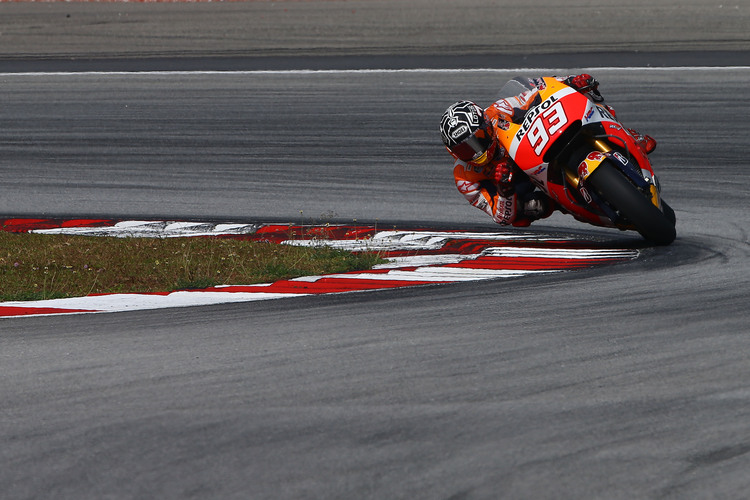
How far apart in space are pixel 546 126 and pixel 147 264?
2870mm

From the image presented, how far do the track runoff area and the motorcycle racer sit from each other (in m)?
0.30

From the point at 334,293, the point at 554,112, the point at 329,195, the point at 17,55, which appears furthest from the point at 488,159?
the point at 17,55

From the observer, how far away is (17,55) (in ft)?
57.5

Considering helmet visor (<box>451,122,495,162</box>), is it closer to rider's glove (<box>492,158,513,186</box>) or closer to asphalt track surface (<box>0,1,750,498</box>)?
rider's glove (<box>492,158,513,186</box>)

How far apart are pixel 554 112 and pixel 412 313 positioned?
230cm

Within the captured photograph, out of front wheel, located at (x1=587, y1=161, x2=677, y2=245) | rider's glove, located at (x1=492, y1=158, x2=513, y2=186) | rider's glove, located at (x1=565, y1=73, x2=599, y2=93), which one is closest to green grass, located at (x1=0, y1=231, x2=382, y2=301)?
rider's glove, located at (x1=492, y1=158, x2=513, y2=186)

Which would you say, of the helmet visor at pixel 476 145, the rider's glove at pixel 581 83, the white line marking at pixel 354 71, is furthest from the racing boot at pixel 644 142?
the white line marking at pixel 354 71

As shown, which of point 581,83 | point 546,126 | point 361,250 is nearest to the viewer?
point 546,126

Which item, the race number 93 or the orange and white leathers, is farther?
the orange and white leathers

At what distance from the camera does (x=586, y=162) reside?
6.89 metres

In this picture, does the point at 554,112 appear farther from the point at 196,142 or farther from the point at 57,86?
the point at 57,86

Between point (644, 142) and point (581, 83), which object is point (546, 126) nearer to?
point (581, 83)

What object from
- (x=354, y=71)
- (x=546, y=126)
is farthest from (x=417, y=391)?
(x=354, y=71)

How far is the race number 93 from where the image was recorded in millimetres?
7008
